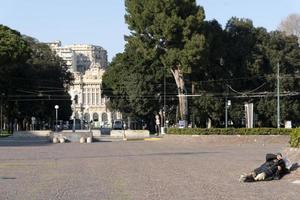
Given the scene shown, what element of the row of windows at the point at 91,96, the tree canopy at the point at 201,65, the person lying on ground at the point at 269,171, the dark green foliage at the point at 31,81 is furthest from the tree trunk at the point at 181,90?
the row of windows at the point at 91,96

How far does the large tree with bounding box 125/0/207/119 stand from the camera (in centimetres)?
6462

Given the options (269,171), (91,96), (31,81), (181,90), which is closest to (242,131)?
(181,90)

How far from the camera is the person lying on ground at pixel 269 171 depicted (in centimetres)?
1783

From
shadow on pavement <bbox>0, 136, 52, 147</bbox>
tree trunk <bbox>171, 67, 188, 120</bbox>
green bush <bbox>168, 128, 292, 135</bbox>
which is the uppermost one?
tree trunk <bbox>171, 67, 188, 120</bbox>

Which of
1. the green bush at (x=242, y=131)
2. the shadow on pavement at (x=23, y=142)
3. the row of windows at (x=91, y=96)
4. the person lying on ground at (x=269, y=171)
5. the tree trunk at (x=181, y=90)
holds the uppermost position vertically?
the row of windows at (x=91, y=96)

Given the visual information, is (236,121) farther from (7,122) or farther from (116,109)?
(7,122)

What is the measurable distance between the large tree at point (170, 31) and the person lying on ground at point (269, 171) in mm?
45071

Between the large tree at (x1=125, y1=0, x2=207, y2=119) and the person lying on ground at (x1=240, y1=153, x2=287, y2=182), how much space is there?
1774 inches

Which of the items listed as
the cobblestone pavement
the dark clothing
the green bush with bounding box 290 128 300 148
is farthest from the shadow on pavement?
the dark clothing

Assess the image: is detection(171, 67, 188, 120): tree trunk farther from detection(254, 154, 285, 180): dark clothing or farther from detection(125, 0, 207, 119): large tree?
detection(254, 154, 285, 180): dark clothing

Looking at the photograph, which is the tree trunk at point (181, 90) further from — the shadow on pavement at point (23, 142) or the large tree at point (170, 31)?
the shadow on pavement at point (23, 142)

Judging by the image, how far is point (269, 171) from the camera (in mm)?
18203

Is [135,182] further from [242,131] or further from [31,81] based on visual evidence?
[31,81]

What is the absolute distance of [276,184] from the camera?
17.1 m
